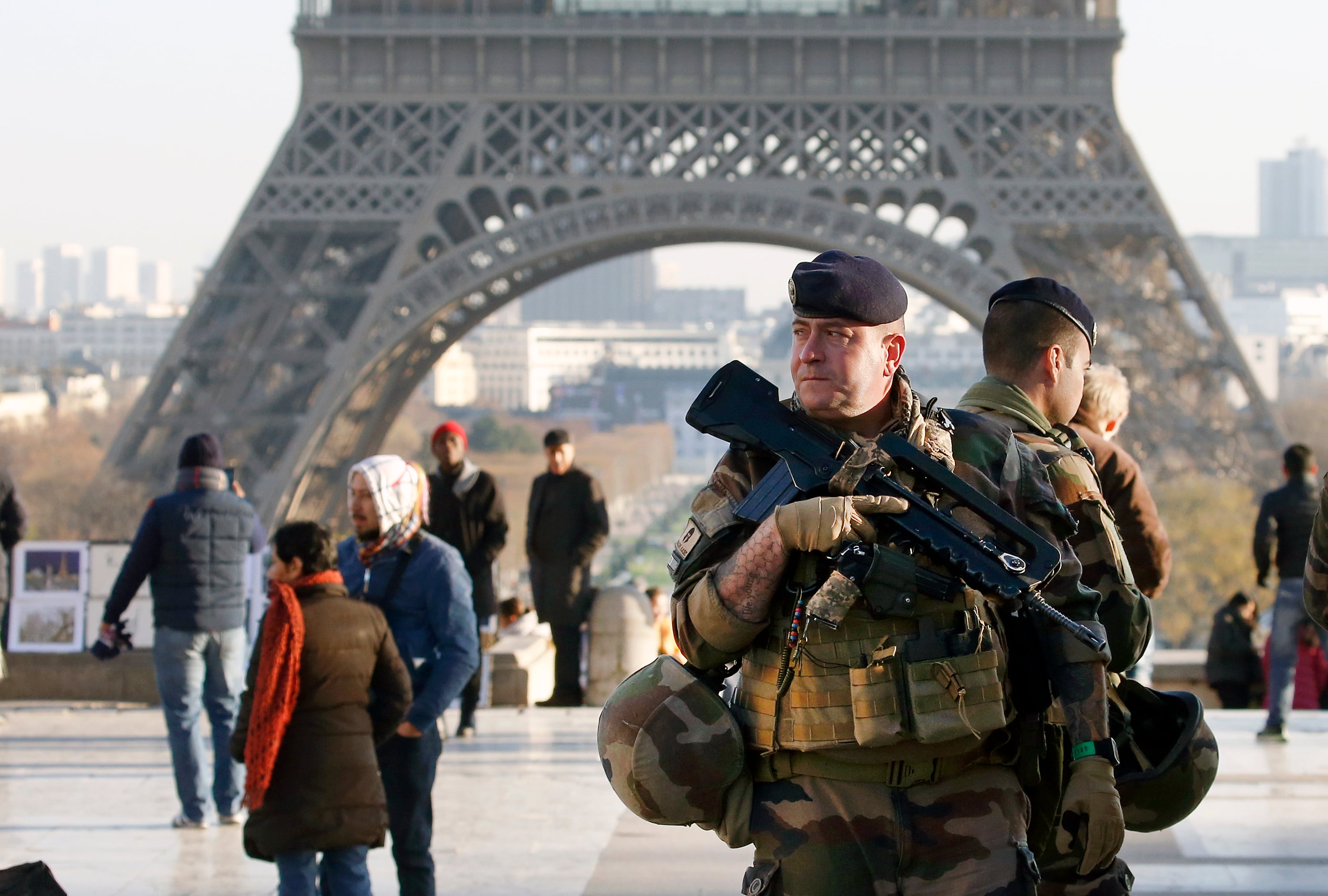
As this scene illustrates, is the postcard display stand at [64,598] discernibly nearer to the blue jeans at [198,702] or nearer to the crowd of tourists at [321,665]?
the blue jeans at [198,702]

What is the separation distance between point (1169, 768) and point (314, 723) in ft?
7.95

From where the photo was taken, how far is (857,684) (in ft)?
11.0

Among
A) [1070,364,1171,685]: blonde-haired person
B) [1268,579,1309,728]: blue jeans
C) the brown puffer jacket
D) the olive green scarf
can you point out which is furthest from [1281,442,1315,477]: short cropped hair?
the brown puffer jacket

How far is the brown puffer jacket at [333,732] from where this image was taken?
16.7 feet

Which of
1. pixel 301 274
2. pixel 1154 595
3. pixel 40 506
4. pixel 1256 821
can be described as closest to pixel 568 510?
pixel 1256 821

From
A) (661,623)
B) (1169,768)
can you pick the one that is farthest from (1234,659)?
(1169,768)

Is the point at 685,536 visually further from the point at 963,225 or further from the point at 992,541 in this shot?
the point at 963,225

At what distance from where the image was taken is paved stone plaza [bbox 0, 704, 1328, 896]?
252 inches

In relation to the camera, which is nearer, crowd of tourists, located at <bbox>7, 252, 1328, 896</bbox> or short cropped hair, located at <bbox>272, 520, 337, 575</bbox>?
crowd of tourists, located at <bbox>7, 252, 1328, 896</bbox>

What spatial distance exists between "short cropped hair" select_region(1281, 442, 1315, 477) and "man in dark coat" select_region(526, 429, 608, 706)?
382cm

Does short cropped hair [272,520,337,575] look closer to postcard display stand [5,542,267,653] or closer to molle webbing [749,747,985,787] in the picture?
molle webbing [749,747,985,787]

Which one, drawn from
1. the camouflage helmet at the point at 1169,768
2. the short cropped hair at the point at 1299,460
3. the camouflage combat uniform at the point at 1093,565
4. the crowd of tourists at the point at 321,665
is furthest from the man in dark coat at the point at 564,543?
the camouflage helmet at the point at 1169,768

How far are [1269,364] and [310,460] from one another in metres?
80.0

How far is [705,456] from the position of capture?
9288cm
